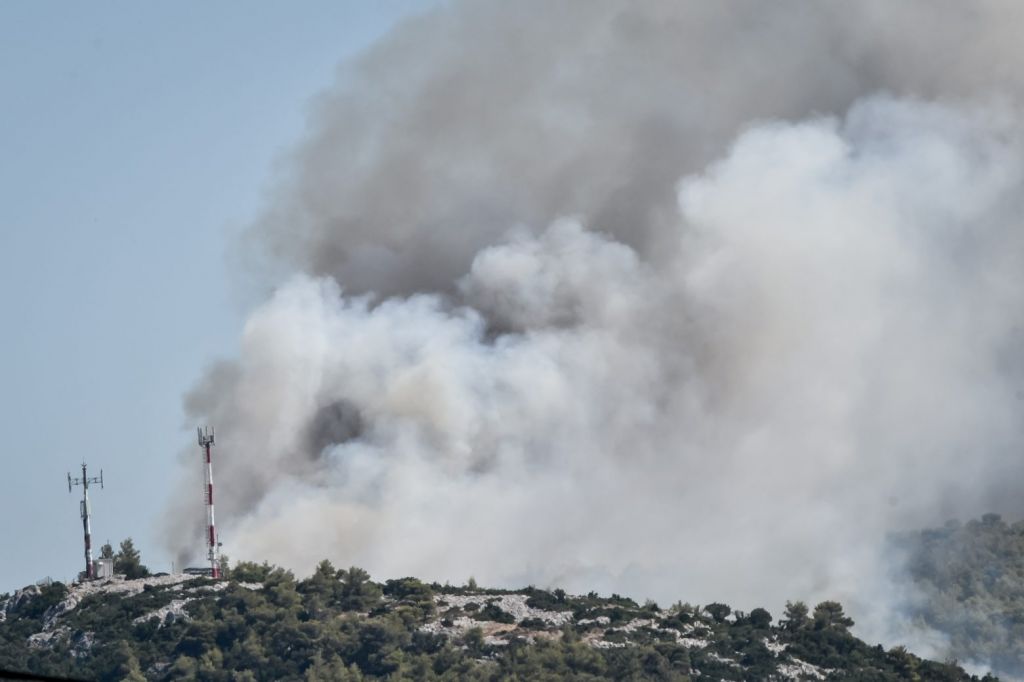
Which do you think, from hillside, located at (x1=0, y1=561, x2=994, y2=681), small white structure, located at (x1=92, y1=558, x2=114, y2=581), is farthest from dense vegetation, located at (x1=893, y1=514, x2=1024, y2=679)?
small white structure, located at (x1=92, y1=558, x2=114, y2=581)

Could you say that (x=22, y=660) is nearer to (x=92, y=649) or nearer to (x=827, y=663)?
(x=92, y=649)

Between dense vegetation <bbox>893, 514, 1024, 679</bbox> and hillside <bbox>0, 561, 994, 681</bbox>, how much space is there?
2420 centimetres

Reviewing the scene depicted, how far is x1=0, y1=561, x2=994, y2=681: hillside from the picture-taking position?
3634 inches

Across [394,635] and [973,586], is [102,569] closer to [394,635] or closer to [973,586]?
[394,635]

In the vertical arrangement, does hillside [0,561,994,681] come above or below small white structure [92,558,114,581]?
below

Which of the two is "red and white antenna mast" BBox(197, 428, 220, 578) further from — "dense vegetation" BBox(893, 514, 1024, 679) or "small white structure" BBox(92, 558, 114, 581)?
"dense vegetation" BBox(893, 514, 1024, 679)

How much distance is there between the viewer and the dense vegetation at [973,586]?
411 feet

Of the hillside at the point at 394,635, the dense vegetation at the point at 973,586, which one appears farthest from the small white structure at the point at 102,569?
→ the dense vegetation at the point at 973,586

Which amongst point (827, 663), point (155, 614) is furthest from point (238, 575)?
point (827, 663)

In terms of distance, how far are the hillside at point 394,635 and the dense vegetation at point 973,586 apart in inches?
953

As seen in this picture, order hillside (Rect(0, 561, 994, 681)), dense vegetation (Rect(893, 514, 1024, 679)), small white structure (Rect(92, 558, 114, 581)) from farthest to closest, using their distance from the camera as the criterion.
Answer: dense vegetation (Rect(893, 514, 1024, 679)), small white structure (Rect(92, 558, 114, 581)), hillside (Rect(0, 561, 994, 681))

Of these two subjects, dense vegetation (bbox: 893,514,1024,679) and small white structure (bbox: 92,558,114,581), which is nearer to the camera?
small white structure (bbox: 92,558,114,581)

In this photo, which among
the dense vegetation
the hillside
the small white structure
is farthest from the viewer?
the dense vegetation

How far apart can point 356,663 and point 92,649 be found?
14217mm
